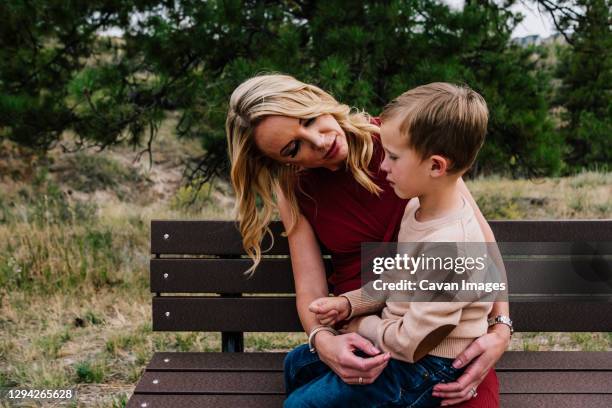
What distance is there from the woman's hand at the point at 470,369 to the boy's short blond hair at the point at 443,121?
450 millimetres

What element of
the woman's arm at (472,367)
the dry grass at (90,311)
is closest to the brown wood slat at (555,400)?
the woman's arm at (472,367)

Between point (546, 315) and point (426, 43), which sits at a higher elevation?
point (426, 43)

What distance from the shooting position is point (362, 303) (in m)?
1.95

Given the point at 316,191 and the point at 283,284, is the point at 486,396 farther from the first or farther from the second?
the point at 283,284

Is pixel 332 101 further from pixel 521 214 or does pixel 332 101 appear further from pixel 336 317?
pixel 521 214

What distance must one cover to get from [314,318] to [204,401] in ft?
1.29

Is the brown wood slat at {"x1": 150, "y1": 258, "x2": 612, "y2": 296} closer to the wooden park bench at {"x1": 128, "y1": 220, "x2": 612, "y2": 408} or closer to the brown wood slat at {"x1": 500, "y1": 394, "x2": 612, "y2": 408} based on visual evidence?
the wooden park bench at {"x1": 128, "y1": 220, "x2": 612, "y2": 408}

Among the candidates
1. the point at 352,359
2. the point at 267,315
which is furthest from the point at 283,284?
the point at 352,359

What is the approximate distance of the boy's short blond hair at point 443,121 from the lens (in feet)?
5.44

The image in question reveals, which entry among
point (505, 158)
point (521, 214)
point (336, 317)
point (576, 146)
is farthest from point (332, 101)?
point (576, 146)

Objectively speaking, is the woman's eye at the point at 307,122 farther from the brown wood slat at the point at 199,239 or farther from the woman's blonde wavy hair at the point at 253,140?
the brown wood slat at the point at 199,239

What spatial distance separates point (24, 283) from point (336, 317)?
3.00 meters

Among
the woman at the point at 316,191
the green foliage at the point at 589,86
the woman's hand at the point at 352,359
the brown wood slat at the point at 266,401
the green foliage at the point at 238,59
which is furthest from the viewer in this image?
the green foliage at the point at 589,86

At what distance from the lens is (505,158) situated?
6355 mm
